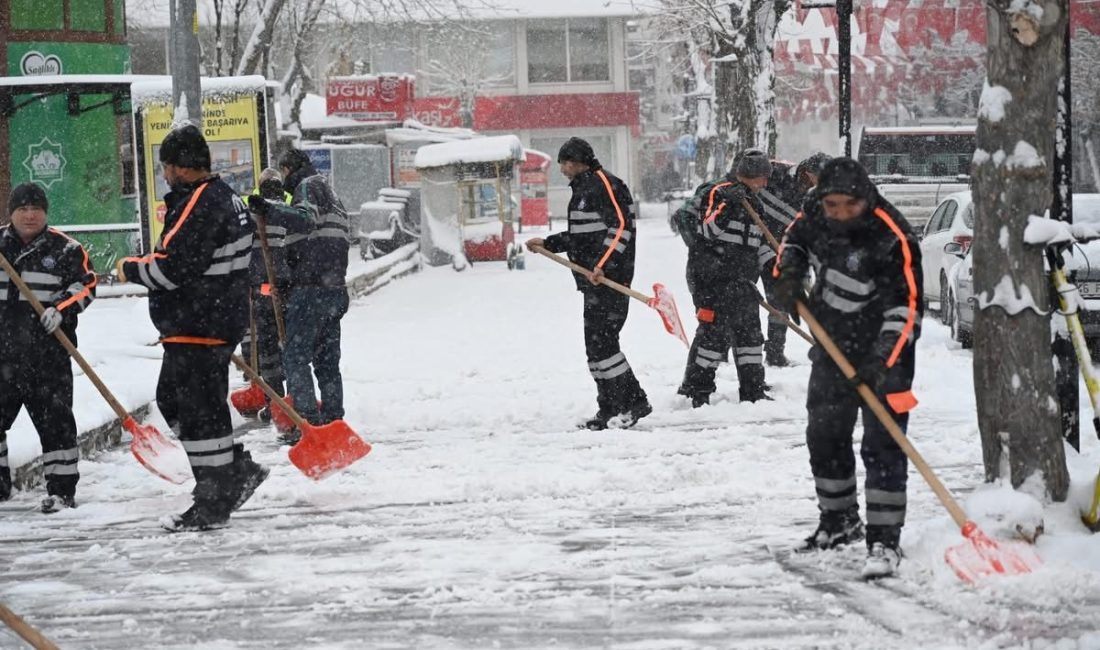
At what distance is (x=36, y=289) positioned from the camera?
7.43 meters

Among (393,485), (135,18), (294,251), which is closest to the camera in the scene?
(393,485)

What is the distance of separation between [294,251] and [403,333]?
24.2 ft

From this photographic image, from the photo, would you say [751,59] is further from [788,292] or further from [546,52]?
[546,52]

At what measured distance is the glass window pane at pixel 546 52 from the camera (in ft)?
181

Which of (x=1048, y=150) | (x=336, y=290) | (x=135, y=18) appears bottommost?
(x=336, y=290)

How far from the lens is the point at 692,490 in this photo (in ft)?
24.1

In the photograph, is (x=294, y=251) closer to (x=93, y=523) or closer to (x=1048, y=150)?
(x=93, y=523)

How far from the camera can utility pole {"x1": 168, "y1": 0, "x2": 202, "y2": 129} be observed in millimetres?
12484

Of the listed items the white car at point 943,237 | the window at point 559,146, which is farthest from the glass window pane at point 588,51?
the white car at point 943,237

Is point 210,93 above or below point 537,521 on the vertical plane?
above

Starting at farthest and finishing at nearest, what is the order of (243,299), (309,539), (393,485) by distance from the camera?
(393,485) < (243,299) < (309,539)

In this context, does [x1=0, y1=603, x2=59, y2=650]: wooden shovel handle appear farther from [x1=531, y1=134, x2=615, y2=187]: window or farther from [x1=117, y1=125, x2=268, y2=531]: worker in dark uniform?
[x1=531, y1=134, x2=615, y2=187]: window

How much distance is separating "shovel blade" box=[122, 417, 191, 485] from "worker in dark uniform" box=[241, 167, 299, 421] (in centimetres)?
163

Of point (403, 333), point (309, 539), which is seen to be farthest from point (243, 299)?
point (403, 333)
